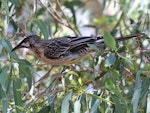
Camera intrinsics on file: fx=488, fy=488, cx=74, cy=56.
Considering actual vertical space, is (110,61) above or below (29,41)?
below

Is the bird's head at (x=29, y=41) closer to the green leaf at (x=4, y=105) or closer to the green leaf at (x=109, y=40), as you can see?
the green leaf at (x=4, y=105)

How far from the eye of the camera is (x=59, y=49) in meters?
A: 3.48

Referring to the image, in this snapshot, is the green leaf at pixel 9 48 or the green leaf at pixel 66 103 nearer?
the green leaf at pixel 66 103

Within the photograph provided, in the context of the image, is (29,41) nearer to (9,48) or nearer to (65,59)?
(65,59)

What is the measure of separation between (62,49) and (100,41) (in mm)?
316

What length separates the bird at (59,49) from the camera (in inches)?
133

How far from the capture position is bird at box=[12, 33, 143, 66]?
3.39 metres

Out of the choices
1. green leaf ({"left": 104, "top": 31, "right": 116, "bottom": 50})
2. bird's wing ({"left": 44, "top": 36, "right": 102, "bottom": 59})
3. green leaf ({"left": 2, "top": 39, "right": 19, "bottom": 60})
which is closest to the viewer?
green leaf ({"left": 104, "top": 31, "right": 116, "bottom": 50})

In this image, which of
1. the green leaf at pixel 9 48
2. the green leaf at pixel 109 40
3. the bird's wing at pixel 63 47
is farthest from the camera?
the bird's wing at pixel 63 47

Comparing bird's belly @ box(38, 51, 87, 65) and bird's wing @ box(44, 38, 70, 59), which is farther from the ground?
bird's wing @ box(44, 38, 70, 59)

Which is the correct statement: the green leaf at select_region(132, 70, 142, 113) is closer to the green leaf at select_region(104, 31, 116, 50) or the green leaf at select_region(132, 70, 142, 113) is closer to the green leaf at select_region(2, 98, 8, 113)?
the green leaf at select_region(104, 31, 116, 50)

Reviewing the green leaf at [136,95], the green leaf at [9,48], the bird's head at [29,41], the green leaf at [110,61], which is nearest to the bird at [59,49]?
the bird's head at [29,41]

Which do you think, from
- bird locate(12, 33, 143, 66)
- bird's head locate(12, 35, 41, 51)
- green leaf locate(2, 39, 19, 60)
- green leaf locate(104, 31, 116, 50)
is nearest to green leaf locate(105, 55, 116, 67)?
green leaf locate(104, 31, 116, 50)

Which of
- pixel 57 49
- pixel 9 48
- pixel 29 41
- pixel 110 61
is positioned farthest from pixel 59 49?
pixel 110 61
